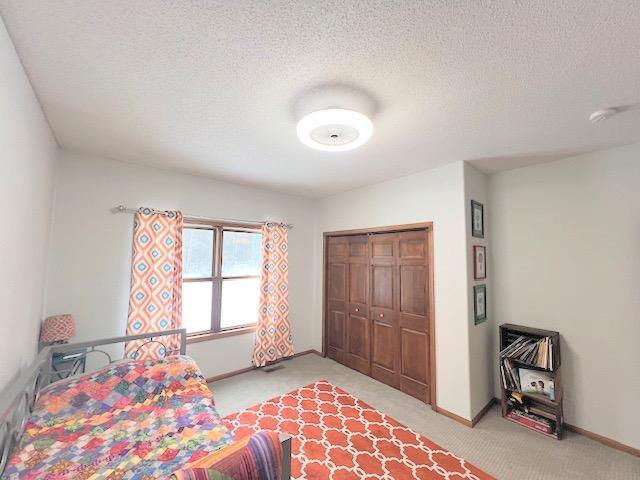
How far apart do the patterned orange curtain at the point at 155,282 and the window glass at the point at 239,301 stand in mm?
646

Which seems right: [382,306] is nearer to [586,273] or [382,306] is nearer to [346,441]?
[346,441]

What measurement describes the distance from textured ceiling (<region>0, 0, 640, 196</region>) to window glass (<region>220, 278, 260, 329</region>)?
1949mm

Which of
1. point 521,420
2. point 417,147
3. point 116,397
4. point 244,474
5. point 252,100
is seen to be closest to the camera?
point 244,474

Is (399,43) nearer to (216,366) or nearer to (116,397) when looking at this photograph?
(116,397)

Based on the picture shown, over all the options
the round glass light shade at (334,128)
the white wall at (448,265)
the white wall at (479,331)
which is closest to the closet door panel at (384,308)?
the white wall at (448,265)

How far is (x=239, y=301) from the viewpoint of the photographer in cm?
366

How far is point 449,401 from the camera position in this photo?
2.67 m

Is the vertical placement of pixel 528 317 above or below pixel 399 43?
below

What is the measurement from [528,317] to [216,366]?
11.5ft

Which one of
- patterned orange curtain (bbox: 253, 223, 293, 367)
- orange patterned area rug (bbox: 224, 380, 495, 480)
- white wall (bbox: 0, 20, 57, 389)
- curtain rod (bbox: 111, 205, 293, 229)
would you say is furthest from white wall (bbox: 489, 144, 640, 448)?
white wall (bbox: 0, 20, 57, 389)

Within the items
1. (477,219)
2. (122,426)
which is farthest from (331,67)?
(122,426)

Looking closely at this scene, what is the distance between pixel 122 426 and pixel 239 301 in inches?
79.4

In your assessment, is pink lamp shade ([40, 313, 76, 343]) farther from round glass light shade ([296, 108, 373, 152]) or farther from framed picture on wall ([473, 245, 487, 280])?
framed picture on wall ([473, 245, 487, 280])

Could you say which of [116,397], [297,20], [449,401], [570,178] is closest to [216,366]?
[116,397]
